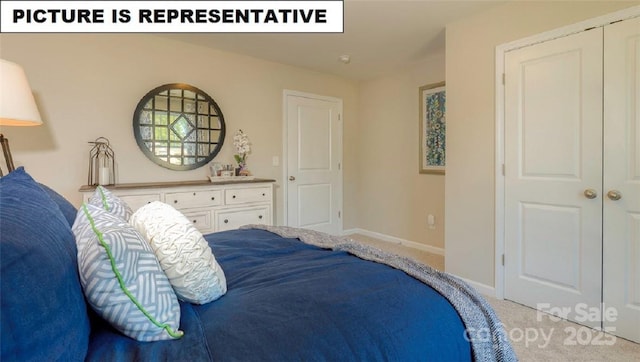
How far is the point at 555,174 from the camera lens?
7.50ft

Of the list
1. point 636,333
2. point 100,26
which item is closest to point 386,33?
point 100,26

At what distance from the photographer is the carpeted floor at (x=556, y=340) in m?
1.81

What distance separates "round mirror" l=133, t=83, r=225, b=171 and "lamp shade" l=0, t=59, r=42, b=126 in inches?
42.1

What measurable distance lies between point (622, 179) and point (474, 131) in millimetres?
1019

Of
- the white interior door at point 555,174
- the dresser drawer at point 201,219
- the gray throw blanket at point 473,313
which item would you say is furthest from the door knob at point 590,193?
the dresser drawer at point 201,219

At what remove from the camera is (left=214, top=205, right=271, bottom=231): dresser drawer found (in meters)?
3.09

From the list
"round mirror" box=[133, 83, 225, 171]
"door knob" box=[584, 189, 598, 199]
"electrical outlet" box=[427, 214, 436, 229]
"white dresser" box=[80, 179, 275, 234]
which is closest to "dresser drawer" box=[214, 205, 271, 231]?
"white dresser" box=[80, 179, 275, 234]

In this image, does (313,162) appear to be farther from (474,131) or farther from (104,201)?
(104,201)

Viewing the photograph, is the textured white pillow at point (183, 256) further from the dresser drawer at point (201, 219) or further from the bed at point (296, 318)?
the dresser drawer at point (201, 219)

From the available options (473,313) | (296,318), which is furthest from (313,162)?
(296,318)

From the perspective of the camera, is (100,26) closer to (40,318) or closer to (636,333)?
(40,318)

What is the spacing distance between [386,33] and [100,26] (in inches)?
98.9

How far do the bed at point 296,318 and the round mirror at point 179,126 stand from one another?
2.24 meters

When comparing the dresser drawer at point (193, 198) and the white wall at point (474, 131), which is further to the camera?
the dresser drawer at point (193, 198)
